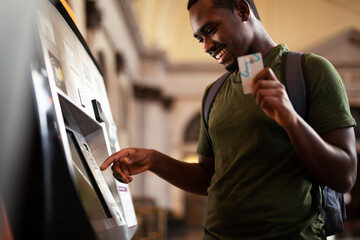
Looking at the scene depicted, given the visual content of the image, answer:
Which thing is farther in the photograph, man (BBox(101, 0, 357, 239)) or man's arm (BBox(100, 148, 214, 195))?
man's arm (BBox(100, 148, 214, 195))

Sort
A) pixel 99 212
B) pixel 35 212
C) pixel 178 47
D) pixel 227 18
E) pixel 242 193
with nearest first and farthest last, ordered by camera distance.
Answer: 1. pixel 35 212
2. pixel 99 212
3. pixel 242 193
4. pixel 227 18
5. pixel 178 47

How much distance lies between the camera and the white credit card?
36.4 inches

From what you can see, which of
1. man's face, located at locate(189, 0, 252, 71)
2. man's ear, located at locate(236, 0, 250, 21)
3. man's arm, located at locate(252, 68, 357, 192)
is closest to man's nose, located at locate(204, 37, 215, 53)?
man's face, located at locate(189, 0, 252, 71)

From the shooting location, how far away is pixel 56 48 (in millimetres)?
839

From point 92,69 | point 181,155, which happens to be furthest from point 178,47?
point 92,69

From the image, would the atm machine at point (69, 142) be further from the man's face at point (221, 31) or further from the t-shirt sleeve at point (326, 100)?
the t-shirt sleeve at point (326, 100)

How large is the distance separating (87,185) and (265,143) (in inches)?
18.0

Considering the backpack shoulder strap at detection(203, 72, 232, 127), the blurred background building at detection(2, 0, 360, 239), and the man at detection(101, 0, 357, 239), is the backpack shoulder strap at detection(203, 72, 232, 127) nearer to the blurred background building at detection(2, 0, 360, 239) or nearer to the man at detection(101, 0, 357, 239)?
the man at detection(101, 0, 357, 239)

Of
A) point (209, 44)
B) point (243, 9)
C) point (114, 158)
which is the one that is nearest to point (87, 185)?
point (114, 158)

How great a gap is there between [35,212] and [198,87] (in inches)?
580

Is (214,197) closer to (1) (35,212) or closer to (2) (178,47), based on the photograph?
(1) (35,212)

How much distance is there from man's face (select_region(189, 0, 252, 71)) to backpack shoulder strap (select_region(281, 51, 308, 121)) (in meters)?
0.17

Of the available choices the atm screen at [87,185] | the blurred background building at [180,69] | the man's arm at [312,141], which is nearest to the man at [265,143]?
the man's arm at [312,141]

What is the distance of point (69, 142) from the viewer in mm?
966
